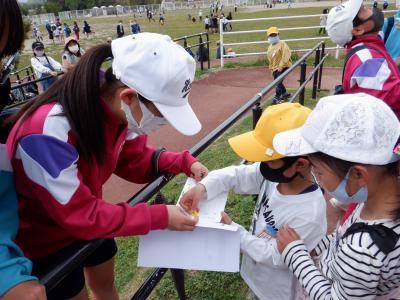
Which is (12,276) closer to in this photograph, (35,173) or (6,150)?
(35,173)

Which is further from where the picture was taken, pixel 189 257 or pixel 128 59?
pixel 189 257

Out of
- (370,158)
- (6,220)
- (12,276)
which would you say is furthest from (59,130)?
(370,158)

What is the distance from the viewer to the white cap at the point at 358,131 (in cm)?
109

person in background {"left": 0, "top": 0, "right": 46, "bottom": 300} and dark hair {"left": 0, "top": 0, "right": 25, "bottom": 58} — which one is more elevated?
dark hair {"left": 0, "top": 0, "right": 25, "bottom": 58}

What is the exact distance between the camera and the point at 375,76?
2.59 meters

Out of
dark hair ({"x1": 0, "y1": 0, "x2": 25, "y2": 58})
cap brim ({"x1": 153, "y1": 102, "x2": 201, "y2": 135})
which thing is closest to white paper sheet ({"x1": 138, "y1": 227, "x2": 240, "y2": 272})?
cap brim ({"x1": 153, "y1": 102, "x2": 201, "y2": 135})

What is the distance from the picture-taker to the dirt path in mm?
4891

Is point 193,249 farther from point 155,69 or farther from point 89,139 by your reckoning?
point 155,69

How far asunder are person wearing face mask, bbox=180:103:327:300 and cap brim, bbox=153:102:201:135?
0.31 m

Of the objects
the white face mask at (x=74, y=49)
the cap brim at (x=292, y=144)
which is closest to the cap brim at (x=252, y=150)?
the cap brim at (x=292, y=144)

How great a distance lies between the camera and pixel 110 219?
124 cm

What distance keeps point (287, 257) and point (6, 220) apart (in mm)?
1036

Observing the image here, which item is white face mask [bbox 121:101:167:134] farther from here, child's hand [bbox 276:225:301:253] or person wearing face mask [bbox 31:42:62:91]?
person wearing face mask [bbox 31:42:62:91]

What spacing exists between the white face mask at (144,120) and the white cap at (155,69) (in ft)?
0.22
